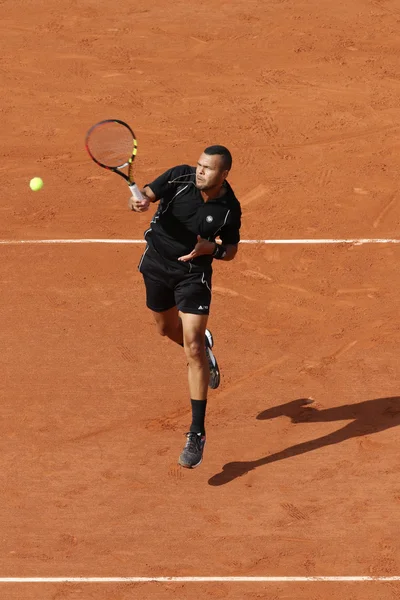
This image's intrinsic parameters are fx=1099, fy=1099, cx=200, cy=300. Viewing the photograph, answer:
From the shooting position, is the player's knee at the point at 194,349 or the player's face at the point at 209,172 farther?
the player's knee at the point at 194,349

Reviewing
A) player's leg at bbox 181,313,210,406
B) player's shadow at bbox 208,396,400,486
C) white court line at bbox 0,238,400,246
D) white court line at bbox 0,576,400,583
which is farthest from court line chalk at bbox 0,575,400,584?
white court line at bbox 0,238,400,246

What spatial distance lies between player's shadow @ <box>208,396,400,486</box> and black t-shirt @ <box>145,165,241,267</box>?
1.99 m

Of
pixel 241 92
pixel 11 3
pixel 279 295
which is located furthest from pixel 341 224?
pixel 11 3

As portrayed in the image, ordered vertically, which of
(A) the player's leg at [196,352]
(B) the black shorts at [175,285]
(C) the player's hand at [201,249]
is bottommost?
(A) the player's leg at [196,352]

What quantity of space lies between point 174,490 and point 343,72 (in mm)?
9769

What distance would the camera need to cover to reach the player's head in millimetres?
9547

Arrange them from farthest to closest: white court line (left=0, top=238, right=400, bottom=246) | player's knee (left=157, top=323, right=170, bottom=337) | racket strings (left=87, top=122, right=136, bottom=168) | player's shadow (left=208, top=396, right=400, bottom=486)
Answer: white court line (left=0, top=238, right=400, bottom=246) < player's knee (left=157, top=323, right=170, bottom=337) < player's shadow (left=208, top=396, right=400, bottom=486) < racket strings (left=87, top=122, right=136, bottom=168)

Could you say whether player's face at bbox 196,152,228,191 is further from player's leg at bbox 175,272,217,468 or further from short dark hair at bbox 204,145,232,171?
player's leg at bbox 175,272,217,468

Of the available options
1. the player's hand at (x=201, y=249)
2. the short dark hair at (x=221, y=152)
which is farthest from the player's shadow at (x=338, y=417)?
the short dark hair at (x=221, y=152)

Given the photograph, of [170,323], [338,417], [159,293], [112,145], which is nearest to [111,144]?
[112,145]

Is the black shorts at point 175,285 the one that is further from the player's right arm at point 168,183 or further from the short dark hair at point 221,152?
the short dark hair at point 221,152

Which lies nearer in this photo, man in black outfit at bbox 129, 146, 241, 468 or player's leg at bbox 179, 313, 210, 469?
man in black outfit at bbox 129, 146, 241, 468

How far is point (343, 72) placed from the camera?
17.7 metres

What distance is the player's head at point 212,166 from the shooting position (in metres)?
9.55
